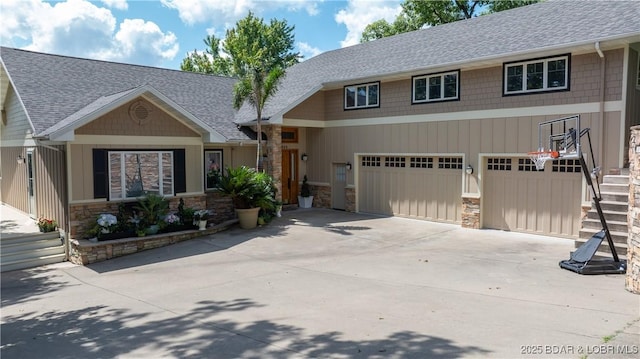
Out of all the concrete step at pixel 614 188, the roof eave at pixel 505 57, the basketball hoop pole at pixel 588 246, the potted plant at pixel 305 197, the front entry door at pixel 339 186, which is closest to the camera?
the basketball hoop pole at pixel 588 246

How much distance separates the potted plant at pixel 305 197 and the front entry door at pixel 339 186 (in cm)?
97

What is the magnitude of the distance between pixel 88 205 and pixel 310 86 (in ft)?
28.3

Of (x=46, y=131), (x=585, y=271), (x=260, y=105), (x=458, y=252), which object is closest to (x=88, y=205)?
(x=46, y=131)

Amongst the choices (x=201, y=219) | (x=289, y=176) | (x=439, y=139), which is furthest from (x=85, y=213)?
(x=439, y=139)

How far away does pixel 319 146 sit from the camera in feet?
59.2

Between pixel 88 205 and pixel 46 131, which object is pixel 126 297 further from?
pixel 46 131

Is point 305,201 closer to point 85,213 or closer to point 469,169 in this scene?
point 469,169

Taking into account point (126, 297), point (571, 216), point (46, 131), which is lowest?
point (126, 297)

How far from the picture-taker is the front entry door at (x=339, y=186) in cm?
1745

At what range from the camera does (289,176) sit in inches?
717

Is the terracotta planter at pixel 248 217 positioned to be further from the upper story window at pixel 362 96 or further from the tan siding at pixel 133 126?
the upper story window at pixel 362 96

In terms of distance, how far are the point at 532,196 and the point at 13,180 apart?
17.5 m

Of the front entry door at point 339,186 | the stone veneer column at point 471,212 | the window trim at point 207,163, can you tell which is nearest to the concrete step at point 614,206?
the stone veneer column at point 471,212

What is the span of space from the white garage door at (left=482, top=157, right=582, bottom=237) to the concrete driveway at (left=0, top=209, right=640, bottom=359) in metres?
0.55
